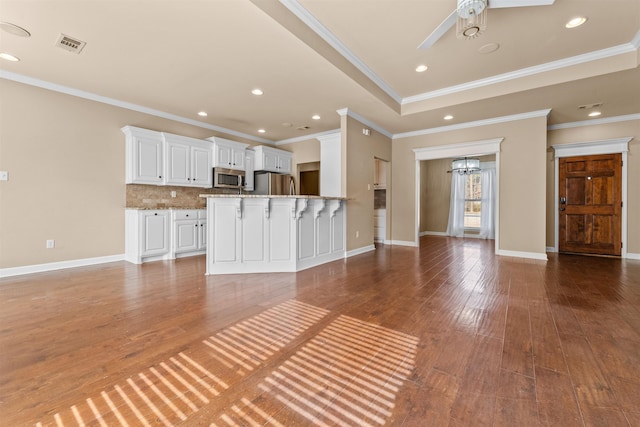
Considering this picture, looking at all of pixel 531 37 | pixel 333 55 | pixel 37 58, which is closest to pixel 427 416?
pixel 333 55

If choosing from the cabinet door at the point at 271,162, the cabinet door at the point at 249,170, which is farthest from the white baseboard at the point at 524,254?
the cabinet door at the point at 249,170

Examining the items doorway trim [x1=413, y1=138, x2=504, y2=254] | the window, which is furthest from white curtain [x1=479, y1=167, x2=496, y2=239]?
doorway trim [x1=413, y1=138, x2=504, y2=254]

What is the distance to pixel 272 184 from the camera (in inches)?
261

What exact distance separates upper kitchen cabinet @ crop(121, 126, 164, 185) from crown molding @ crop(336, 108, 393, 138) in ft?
10.8

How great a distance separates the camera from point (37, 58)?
3.27m

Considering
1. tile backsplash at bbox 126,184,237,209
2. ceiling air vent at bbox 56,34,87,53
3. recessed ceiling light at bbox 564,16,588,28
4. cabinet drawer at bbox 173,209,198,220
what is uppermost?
recessed ceiling light at bbox 564,16,588,28

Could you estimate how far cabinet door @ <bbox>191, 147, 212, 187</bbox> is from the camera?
5406 millimetres

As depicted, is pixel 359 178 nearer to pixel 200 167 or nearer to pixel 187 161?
pixel 200 167

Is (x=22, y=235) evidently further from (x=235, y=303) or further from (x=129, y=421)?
(x=129, y=421)

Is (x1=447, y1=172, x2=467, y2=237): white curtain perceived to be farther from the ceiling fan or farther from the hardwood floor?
the ceiling fan

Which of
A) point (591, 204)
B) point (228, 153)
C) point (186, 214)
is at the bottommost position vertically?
point (186, 214)

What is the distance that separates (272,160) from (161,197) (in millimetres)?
2601

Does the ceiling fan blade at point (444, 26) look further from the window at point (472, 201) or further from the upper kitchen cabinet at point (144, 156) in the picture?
the window at point (472, 201)

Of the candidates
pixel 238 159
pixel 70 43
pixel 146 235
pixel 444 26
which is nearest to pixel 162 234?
pixel 146 235
